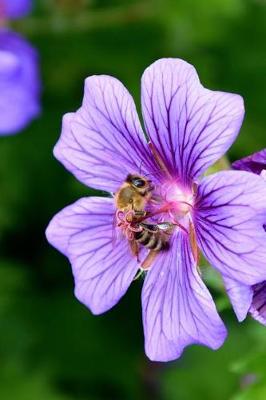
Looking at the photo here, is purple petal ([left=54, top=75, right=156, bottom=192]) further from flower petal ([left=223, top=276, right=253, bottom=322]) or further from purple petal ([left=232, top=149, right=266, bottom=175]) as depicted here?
flower petal ([left=223, top=276, right=253, bottom=322])

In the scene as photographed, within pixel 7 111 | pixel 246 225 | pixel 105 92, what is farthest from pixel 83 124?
pixel 7 111

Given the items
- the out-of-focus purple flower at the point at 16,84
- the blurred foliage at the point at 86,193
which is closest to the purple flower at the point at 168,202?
the out-of-focus purple flower at the point at 16,84

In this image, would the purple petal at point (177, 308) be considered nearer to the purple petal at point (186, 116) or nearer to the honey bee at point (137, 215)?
the honey bee at point (137, 215)

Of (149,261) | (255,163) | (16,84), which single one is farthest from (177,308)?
(16,84)

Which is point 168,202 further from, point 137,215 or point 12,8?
point 12,8

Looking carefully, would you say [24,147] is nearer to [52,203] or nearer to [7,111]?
[52,203]

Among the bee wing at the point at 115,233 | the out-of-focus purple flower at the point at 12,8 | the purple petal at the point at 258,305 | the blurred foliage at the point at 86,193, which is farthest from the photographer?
the blurred foliage at the point at 86,193
